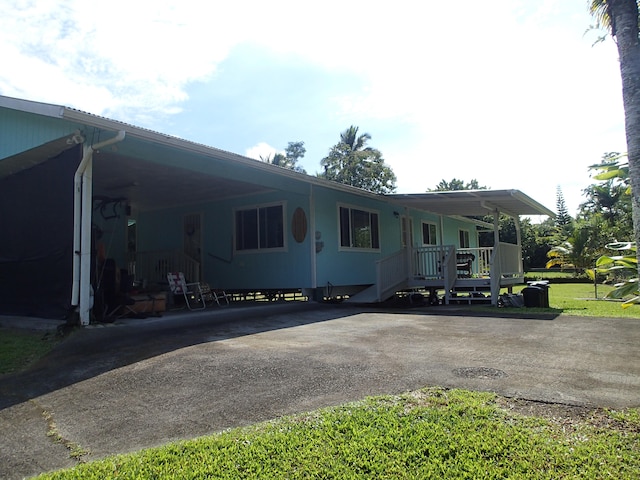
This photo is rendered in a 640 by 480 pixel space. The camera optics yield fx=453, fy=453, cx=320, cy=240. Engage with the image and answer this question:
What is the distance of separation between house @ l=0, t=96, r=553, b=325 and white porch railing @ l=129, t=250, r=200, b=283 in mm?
32

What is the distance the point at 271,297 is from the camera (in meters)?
12.7

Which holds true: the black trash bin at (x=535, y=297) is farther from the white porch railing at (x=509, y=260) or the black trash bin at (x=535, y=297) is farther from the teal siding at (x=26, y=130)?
the teal siding at (x=26, y=130)

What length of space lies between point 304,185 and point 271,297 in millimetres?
3422

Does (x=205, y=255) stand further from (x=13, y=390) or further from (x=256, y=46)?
(x=13, y=390)

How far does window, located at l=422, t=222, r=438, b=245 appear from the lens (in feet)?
56.7

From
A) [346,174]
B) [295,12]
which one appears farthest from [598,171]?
[346,174]

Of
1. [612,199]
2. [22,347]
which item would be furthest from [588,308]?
[612,199]

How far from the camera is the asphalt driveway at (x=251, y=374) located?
3305 mm

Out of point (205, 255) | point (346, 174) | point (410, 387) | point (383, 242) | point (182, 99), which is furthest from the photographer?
point (346, 174)

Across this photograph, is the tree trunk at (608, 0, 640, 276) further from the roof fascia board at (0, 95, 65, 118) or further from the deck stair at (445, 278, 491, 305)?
the deck stair at (445, 278, 491, 305)

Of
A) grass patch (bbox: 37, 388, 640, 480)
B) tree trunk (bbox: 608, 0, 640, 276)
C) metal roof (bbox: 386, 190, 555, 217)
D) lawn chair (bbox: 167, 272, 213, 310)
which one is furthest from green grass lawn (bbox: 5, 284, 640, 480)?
metal roof (bbox: 386, 190, 555, 217)

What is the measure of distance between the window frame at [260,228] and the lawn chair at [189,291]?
1865mm

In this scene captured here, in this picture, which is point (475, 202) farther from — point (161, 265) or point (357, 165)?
point (357, 165)

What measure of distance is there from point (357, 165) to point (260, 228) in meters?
24.7
